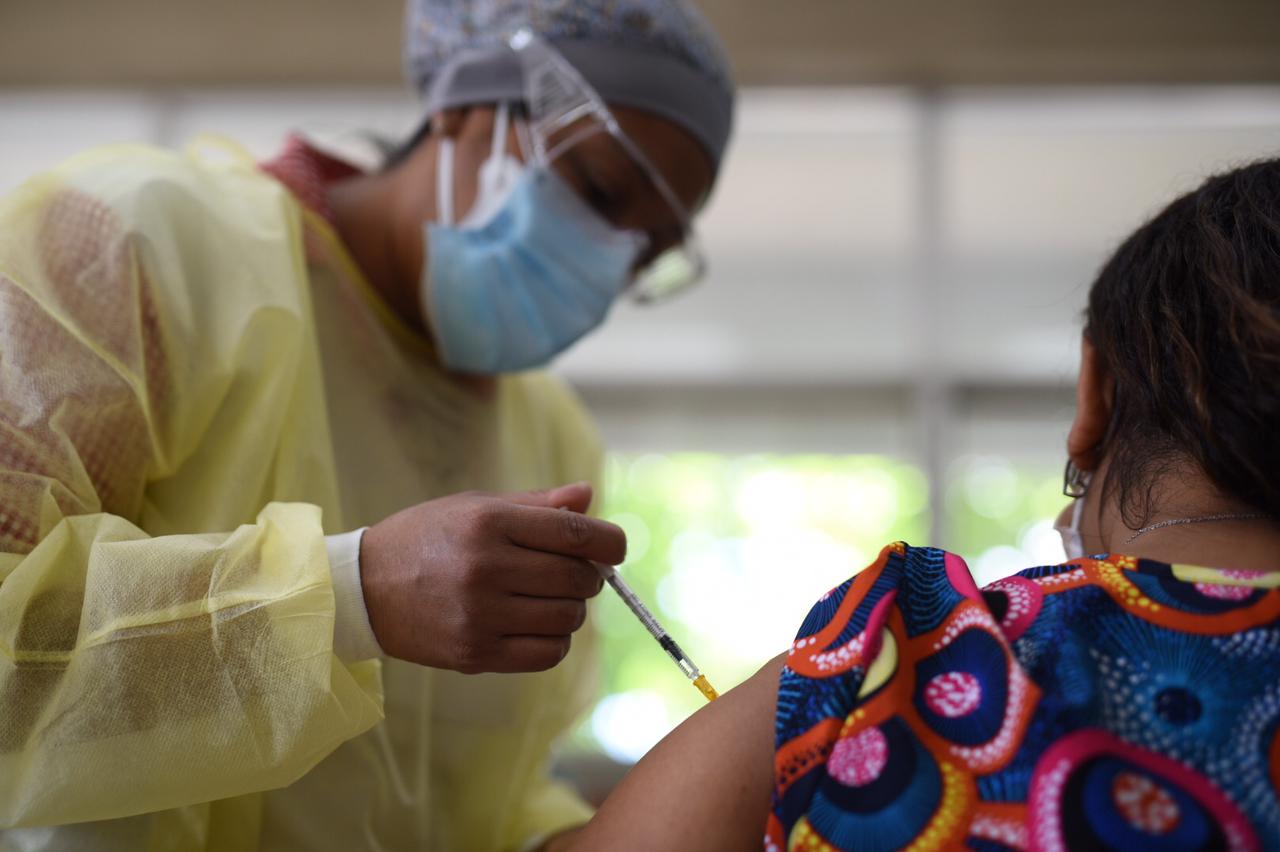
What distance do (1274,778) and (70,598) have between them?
843 mm

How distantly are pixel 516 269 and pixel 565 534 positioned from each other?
60 cm

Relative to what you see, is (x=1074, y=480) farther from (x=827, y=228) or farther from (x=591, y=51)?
(x=827, y=228)

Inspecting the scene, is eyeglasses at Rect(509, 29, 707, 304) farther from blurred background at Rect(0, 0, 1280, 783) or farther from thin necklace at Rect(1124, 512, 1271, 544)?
blurred background at Rect(0, 0, 1280, 783)

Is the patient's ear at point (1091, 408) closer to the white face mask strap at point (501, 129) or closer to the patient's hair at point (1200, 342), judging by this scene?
the patient's hair at point (1200, 342)

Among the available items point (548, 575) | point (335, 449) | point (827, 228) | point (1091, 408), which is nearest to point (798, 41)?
point (827, 228)

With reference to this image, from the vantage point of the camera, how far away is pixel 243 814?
1.02m

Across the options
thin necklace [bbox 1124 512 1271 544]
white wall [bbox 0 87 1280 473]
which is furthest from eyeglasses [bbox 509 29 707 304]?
white wall [bbox 0 87 1280 473]

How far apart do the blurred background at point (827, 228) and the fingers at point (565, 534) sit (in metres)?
2.07

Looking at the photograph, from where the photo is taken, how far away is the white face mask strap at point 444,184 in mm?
1397

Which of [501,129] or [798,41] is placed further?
[798,41]

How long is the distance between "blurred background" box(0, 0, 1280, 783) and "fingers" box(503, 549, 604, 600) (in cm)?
205

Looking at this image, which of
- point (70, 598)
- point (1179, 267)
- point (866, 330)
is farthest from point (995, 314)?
point (70, 598)

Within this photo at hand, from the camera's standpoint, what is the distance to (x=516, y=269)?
1.41 meters

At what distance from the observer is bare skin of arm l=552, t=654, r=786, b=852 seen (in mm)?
714
